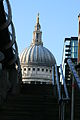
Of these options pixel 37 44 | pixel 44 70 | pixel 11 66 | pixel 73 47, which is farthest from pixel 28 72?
pixel 11 66

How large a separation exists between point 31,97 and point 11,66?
340 inches

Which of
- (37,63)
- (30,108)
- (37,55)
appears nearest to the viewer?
(30,108)

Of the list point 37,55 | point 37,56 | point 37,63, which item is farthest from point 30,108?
point 37,55

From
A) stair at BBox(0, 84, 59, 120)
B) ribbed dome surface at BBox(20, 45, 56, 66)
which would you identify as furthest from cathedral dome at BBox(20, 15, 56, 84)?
stair at BBox(0, 84, 59, 120)

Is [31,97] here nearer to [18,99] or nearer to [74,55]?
[18,99]

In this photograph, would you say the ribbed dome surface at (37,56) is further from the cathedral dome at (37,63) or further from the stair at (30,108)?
the stair at (30,108)

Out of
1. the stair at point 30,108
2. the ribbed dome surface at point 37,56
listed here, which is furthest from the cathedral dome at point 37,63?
the stair at point 30,108

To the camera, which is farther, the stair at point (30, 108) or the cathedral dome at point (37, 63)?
the cathedral dome at point (37, 63)

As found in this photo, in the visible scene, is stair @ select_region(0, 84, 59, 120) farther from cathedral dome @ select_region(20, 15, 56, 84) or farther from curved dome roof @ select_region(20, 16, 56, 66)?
curved dome roof @ select_region(20, 16, 56, 66)

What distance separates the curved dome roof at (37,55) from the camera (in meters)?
144

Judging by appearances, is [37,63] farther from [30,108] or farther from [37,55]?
[30,108]

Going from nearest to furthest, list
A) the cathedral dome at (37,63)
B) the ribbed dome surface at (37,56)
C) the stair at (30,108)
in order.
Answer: the stair at (30,108) → the cathedral dome at (37,63) → the ribbed dome surface at (37,56)

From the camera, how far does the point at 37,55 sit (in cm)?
14900

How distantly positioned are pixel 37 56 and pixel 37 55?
1.07m
